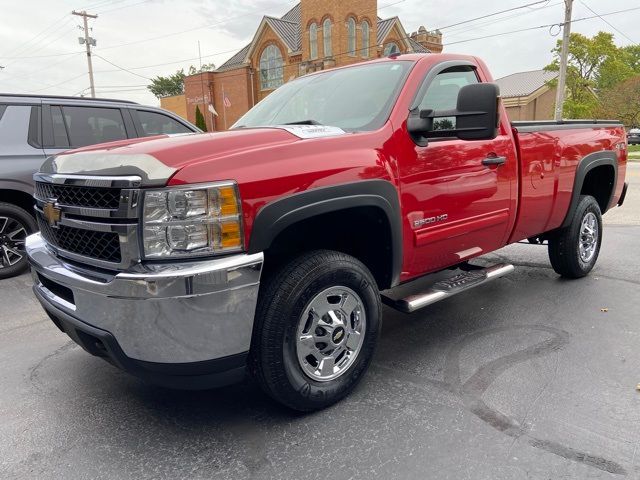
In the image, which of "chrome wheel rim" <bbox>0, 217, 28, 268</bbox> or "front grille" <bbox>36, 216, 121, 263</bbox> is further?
"chrome wheel rim" <bbox>0, 217, 28, 268</bbox>

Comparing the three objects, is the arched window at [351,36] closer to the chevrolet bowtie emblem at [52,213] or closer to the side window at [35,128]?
the side window at [35,128]

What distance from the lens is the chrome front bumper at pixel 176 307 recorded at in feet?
7.35

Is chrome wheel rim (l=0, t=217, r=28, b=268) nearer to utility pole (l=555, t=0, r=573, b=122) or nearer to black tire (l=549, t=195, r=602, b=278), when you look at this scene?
black tire (l=549, t=195, r=602, b=278)

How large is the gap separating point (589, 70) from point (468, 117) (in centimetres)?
3854

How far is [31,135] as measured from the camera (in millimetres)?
5961

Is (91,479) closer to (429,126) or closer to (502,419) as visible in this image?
(502,419)

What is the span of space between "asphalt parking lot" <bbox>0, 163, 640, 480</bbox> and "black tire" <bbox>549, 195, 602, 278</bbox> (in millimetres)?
950

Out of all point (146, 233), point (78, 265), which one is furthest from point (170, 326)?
point (78, 265)

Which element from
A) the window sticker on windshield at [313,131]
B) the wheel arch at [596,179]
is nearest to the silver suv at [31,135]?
the window sticker on windshield at [313,131]

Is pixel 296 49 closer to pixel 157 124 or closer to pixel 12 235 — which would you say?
pixel 157 124

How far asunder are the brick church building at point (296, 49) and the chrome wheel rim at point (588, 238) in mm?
25933

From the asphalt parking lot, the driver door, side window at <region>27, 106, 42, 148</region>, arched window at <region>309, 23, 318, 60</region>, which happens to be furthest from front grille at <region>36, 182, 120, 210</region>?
arched window at <region>309, 23, 318, 60</region>

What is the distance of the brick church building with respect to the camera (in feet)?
113

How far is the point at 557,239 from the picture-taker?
5.08 meters
